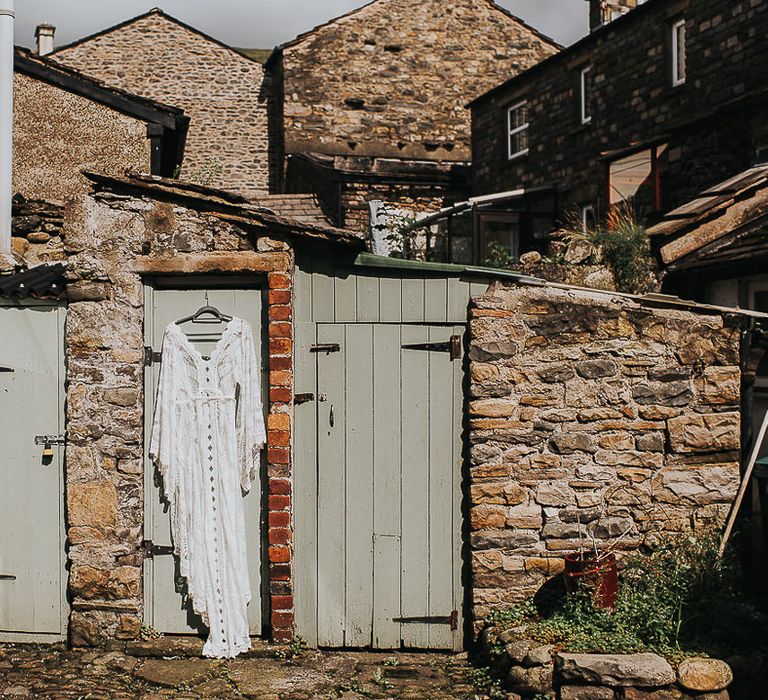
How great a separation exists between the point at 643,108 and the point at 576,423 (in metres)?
10.00

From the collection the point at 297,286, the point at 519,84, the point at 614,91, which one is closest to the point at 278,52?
the point at 519,84

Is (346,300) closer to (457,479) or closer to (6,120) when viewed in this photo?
(457,479)

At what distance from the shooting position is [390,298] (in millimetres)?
6504

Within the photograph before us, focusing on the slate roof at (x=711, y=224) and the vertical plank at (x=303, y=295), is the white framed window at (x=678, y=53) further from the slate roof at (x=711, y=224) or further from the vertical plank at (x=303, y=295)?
the vertical plank at (x=303, y=295)

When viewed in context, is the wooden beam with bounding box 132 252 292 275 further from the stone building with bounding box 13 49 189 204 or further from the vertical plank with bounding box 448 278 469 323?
the stone building with bounding box 13 49 189 204

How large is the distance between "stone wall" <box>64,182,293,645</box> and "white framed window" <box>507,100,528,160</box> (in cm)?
1289

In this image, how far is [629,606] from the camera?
601 cm

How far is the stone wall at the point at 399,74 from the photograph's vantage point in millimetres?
21562

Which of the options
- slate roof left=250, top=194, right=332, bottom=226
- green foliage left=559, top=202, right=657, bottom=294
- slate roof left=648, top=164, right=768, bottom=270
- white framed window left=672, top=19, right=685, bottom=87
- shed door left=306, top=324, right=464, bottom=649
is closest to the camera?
shed door left=306, top=324, right=464, bottom=649

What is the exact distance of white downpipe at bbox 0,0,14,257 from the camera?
7395mm

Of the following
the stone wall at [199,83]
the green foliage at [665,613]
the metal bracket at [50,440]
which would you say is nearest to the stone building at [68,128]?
the metal bracket at [50,440]

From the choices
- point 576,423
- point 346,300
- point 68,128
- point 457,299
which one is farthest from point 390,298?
point 68,128

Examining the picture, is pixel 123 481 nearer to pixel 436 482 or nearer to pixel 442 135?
pixel 436 482

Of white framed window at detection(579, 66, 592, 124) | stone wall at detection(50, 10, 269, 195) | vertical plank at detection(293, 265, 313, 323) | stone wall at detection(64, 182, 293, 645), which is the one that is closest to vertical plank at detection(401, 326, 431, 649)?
vertical plank at detection(293, 265, 313, 323)
